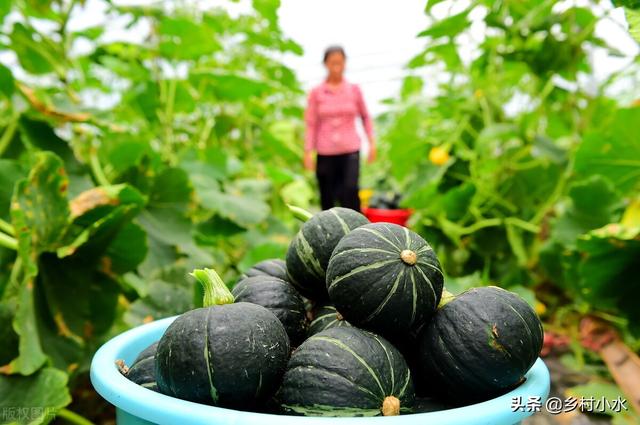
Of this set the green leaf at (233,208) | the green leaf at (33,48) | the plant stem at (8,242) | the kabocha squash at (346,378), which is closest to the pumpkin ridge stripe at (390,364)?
the kabocha squash at (346,378)

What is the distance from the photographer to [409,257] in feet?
2.57

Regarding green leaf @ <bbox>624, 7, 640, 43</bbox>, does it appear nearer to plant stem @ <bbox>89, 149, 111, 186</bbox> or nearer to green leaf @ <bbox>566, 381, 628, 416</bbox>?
green leaf @ <bbox>566, 381, 628, 416</bbox>

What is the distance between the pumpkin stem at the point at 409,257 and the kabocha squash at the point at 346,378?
0.38 feet

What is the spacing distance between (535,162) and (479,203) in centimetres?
29

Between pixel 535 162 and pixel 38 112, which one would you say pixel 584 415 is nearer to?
pixel 535 162

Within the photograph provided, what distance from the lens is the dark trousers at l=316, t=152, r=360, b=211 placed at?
350 cm

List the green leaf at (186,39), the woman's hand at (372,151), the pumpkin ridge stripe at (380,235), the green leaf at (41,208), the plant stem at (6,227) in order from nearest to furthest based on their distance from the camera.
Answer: the pumpkin ridge stripe at (380,235) < the green leaf at (41,208) < the plant stem at (6,227) < the green leaf at (186,39) < the woman's hand at (372,151)

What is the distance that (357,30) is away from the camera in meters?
7.60

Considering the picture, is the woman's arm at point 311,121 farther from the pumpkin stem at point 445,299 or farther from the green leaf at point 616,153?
the pumpkin stem at point 445,299

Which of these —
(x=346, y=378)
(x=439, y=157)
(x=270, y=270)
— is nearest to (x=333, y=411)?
(x=346, y=378)

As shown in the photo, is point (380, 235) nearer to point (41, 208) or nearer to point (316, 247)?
point (316, 247)

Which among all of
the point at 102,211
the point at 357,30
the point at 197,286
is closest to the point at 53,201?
the point at 102,211

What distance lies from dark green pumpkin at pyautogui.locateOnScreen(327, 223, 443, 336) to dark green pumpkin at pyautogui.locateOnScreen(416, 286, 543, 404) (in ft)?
0.13

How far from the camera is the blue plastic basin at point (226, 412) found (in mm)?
609
